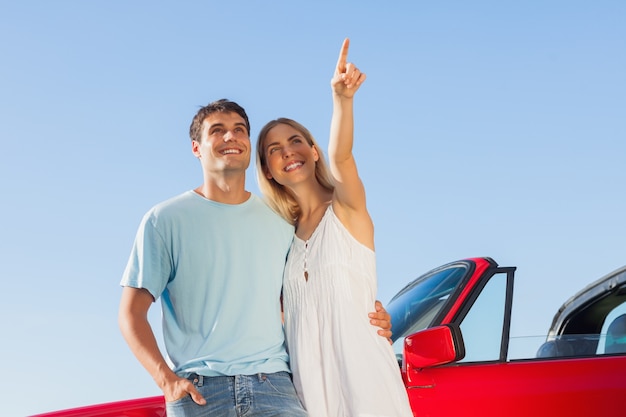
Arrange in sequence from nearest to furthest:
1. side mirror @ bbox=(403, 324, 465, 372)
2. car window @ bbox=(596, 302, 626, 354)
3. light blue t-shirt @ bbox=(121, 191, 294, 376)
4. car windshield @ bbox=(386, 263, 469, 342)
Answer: light blue t-shirt @ bbox=(121, 191, 294, 376), side mirror @ bbox=(403, 324, 465, 372), car windshield @ bbox=(386, 263, 469, 342), car window @ bbox=(596, 302, 626, 354)

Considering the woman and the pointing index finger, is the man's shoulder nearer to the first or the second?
the woman

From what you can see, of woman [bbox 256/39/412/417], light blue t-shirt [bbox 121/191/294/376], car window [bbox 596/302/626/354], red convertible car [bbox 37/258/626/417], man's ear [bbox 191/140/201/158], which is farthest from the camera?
car window [bbox 596/302/626/354]

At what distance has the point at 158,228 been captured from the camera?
3.22 m

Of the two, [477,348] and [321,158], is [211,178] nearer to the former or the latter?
[321,158]

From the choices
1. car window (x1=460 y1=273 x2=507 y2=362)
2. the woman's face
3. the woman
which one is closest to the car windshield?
car window (x1=460 y1=273 x2=507 y2=362)

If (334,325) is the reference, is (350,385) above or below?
below

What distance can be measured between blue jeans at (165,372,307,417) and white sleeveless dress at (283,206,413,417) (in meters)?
0.21

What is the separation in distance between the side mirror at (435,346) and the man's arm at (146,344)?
1276 mm

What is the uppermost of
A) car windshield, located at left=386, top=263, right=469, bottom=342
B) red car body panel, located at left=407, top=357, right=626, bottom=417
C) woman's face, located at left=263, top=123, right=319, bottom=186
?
woman's face, located at left=263, top=123, right=319, bottom=186

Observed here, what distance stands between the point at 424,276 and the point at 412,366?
2.54 ft

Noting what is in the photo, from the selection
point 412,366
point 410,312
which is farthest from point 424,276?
point 412,366

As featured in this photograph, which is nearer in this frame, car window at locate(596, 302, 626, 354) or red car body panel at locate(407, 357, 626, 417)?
red car body panel at locate(407, 357, 626, 417)

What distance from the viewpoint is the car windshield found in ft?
13.9

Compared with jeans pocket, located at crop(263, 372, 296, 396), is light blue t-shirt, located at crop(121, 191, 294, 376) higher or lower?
higher
